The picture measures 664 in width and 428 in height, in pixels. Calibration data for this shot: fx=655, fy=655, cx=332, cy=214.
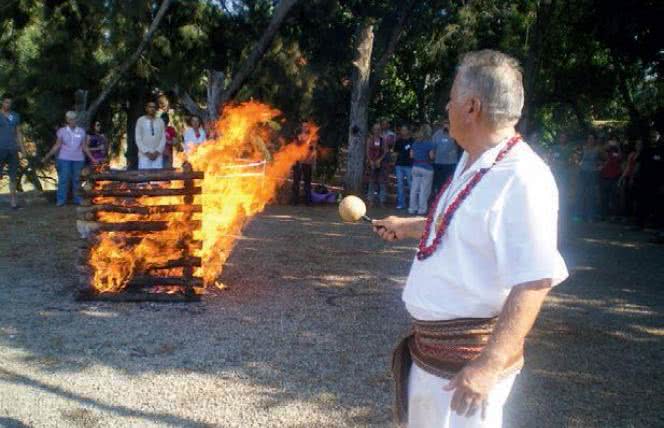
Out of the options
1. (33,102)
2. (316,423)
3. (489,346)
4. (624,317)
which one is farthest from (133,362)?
(33,102)

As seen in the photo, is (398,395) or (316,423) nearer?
(398,395)

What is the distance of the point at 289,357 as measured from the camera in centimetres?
507

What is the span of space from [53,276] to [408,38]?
44.3ft

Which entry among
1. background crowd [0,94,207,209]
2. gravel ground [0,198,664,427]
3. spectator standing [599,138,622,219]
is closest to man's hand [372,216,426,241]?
gravel ground [0,198,664,427]

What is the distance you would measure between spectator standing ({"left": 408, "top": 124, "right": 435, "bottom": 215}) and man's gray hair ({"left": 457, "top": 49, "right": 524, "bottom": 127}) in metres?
11.1

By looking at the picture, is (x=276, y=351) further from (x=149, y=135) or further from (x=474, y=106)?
(x=149, y=135)

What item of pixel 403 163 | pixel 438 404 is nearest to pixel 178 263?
pixel 438 404

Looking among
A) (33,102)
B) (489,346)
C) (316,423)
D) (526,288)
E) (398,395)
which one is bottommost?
(316,423)

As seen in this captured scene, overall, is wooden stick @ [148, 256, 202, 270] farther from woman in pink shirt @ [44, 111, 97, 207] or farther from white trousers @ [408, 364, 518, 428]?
woman in pink shirt @ [44, 111, 97, 207]

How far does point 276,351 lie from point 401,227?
2628 millimetres

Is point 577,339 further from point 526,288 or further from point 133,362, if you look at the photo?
point 526,288

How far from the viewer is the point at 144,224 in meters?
6.41

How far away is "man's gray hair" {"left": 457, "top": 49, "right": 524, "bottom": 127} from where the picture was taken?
6.78 feet

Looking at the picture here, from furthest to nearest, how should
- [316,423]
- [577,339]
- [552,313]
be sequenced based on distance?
[552,313]
[577,339]
[316,423]
